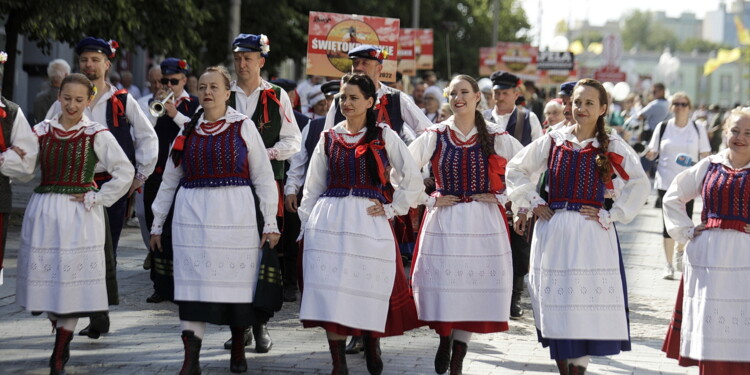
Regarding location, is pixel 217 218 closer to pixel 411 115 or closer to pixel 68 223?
pixel 68 223

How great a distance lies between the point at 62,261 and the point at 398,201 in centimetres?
204

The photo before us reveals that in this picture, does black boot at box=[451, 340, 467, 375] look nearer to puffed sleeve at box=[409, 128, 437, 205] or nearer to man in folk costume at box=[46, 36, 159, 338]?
puffed sleeve at box=[409, 128, 437, 205]

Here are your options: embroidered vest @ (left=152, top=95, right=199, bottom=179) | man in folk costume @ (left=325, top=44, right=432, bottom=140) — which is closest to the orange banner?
embroidered vest @ (left=152, top=95, right=199, bottom=179)

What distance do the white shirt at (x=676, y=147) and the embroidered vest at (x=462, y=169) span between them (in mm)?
6633

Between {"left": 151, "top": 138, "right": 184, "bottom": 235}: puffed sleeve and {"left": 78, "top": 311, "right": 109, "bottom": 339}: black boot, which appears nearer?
{"left": 151, "top": 138, "right": 184, "bottom": 235}: puffed sleeve

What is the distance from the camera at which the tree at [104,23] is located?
578 inches

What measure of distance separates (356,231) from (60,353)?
1887 mm

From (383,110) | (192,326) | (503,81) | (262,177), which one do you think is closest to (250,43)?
(383,110)

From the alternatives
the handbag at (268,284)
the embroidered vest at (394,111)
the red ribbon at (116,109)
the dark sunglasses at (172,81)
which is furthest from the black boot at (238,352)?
the dark sunglasses at (172,81)

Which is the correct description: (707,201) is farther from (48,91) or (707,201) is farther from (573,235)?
(48,91)

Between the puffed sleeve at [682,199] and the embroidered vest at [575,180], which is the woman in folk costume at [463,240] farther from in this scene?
the puffed sleeve at [682,199]

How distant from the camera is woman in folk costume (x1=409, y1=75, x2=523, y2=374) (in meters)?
7.73

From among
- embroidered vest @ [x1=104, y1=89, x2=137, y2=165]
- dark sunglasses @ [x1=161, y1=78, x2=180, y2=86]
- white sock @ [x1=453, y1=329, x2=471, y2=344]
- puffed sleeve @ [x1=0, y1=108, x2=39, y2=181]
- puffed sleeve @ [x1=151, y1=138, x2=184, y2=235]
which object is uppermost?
dark sunglasses @ [x1=161, y1=78, x2=180, y2=86]

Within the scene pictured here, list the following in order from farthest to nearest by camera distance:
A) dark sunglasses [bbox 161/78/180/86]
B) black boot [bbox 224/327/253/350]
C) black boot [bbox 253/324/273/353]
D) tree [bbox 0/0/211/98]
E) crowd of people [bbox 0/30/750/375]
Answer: tree [bbox 0/0/211/98]
dark sunglasses [bbox 161/78/180/86]
black boot [bbox 224/327/253/350]
black boot [bbox 253/324/273/353]
crowd of people [bbox 0/30/750/375]
